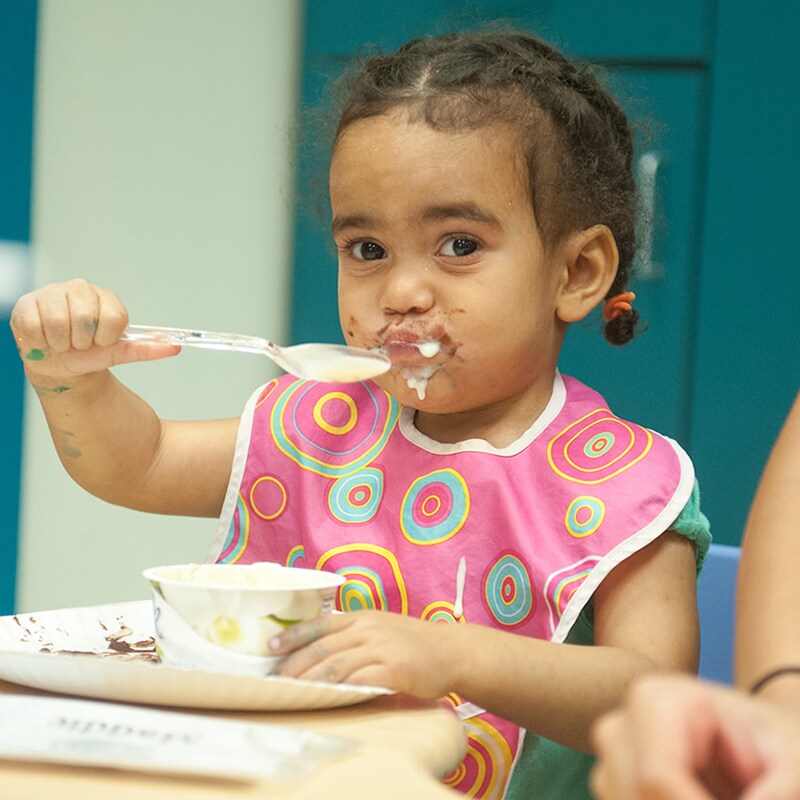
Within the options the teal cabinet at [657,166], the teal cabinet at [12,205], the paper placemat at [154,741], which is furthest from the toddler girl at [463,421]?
the teal cabinet at [12,205]

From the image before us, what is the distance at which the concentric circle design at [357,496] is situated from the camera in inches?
45.7

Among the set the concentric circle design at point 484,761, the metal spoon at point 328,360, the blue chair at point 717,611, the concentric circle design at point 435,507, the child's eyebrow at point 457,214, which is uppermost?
the child's eyebrow at point 457,214

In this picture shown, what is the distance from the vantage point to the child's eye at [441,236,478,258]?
112 centimetres

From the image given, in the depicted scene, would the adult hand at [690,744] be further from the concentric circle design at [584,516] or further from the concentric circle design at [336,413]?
the concentric circle design at [336,413]

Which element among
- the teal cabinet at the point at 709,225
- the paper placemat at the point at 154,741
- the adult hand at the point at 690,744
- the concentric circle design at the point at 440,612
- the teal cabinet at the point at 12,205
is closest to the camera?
the adult hand at the point at 690,744

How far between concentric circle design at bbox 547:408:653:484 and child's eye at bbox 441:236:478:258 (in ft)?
0.62

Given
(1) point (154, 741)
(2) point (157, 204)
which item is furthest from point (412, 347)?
(2) point (157, 204)

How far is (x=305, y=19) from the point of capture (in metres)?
2.79

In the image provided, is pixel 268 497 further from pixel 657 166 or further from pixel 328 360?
pixel 657 166

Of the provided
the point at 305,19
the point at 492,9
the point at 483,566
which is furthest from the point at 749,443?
the point at 483,566

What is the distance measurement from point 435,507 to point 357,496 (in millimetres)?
82

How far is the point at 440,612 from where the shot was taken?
1080 mm

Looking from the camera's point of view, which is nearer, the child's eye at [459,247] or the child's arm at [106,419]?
the child's arm at [106,419]

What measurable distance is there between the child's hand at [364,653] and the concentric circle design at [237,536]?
466 millimetres
